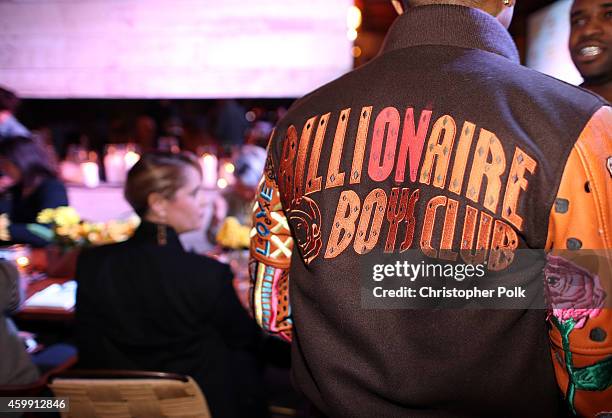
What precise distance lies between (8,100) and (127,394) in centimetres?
292

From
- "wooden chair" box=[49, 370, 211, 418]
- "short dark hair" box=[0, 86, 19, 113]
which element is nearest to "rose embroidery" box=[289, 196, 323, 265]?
"wooden chair" box=[49, 370, 211, 418]

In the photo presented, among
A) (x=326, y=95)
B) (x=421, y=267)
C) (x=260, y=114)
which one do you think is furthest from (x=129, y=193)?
(x=260, y=114)

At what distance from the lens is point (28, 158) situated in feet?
10.5

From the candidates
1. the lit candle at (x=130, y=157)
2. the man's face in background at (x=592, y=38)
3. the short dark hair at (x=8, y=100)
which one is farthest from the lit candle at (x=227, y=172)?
the man's face in background at (x=592, y=38)

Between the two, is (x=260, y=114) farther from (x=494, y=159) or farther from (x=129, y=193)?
(x=494, y=159)

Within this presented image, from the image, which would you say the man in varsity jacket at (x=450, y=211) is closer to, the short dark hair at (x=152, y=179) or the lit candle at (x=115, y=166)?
the short dark hair at (x=152, y=179)

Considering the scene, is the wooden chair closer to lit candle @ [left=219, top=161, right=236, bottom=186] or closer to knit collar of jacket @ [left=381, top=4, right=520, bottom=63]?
knit collar of jacket @ [left=381, top=4, right=520, bottom=63]

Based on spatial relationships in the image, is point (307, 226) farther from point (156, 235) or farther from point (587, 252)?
point (156, 235)

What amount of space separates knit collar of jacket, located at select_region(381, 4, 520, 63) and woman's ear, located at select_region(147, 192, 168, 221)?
118cm

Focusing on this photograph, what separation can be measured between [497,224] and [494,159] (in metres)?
0.10

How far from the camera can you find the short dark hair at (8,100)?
3.43 metres

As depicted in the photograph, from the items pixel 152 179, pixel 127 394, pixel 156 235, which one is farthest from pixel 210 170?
pixel 127 394

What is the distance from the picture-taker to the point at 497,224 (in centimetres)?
80

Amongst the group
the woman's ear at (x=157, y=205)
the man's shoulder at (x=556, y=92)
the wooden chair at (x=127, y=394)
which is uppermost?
the man's shoulder at (x=556, y=92)
